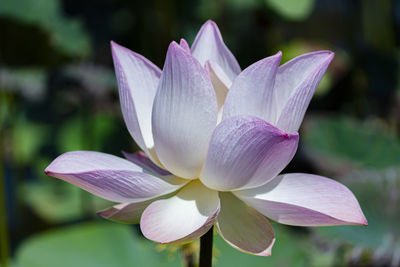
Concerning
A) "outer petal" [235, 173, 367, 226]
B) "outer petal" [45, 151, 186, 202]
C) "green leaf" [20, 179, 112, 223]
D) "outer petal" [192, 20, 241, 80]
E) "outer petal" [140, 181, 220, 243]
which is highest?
"outer petal" [192, 20, 241, 80]

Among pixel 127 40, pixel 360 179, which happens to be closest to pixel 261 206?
pixel 360 179

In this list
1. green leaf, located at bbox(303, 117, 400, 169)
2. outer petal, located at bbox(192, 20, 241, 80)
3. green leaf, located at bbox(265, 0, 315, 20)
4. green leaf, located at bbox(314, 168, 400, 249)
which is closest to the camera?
outer petal, located at bbox(192, 20, 241, 80)

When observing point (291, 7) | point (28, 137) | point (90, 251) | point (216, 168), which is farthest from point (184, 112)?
point (28, 137)

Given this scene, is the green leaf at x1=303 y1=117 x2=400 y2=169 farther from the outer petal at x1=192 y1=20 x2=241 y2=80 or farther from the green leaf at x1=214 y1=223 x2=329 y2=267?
the outer petal at x1=192 y1=20 x2=241 y2=80

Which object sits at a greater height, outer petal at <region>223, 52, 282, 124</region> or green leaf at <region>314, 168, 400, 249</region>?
outer petal at <region>223, 52, 282, 124</region>

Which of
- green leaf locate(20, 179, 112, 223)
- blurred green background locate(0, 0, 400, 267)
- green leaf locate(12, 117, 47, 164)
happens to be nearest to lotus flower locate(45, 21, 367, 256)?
blurred green background locate(0, 0, 400, 267)

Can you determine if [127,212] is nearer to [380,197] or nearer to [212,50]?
[212,50]

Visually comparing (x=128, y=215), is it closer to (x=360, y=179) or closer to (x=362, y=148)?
(x=360, y=179)

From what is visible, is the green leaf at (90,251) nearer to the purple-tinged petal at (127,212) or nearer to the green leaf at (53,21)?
the green leaf at (53,21)
